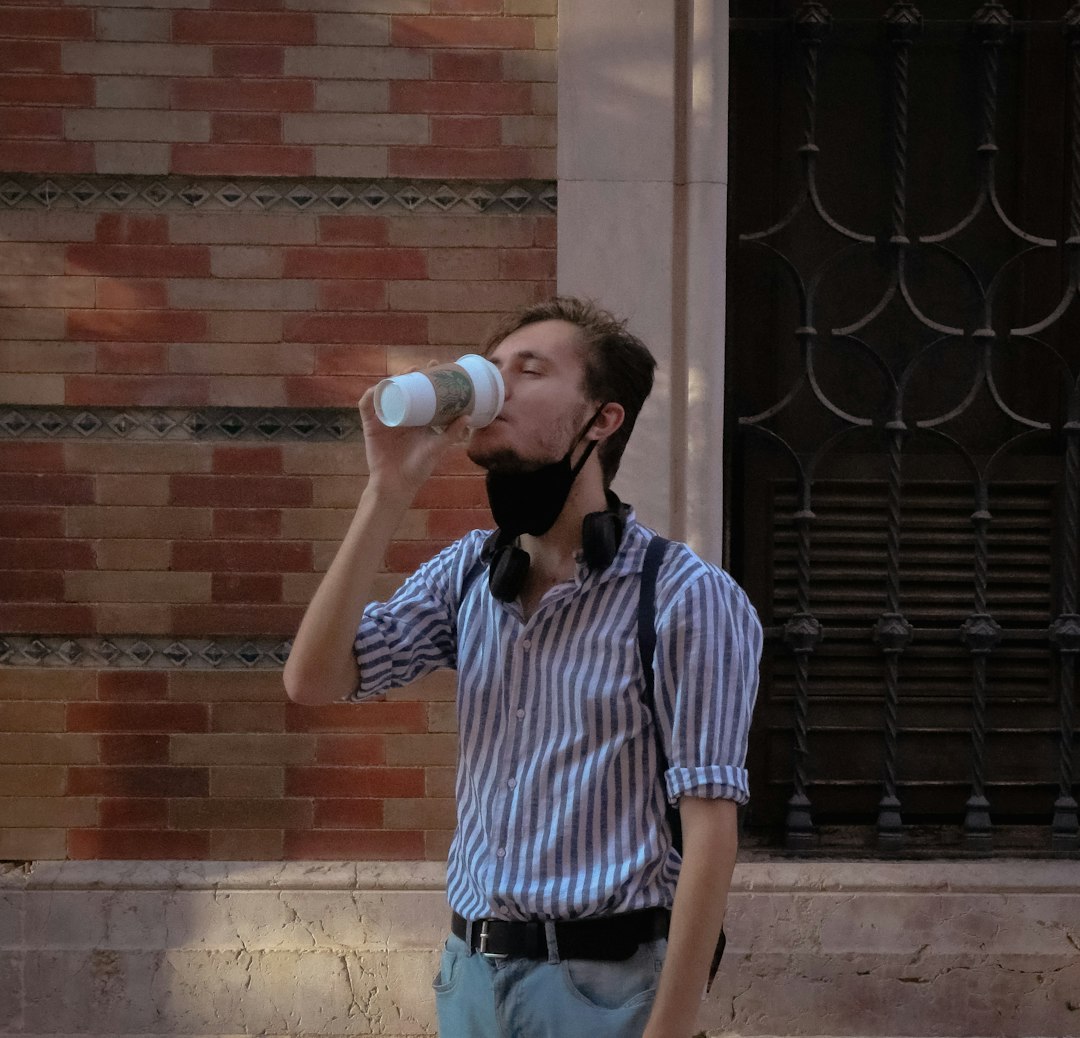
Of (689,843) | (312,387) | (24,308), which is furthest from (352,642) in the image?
(24,308)

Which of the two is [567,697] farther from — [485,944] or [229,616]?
[229,616]

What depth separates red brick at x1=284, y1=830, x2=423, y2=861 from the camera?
4.37 meters

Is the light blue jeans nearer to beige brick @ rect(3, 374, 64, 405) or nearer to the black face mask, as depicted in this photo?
the black face mask

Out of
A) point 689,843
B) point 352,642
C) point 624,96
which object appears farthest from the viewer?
point 624,96

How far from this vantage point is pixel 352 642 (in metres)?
2.34

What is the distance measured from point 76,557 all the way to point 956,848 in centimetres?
286

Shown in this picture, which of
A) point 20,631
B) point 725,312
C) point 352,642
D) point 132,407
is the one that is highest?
point 725,312

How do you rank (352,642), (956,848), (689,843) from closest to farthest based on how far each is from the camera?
(689,843), (352,642), (956,848)

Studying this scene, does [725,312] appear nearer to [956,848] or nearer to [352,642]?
[956,848]

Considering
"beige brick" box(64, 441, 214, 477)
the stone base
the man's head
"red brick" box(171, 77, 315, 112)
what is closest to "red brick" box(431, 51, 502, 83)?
"red brick" box(171, 77, 315, 112)

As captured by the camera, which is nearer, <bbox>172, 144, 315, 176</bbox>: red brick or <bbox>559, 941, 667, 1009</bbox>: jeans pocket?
<bbox>559, 941, 667, 1009</bbox>: jeans pocket

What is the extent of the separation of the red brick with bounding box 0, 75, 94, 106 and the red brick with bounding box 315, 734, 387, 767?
6.38ft

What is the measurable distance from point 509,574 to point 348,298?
220 cm

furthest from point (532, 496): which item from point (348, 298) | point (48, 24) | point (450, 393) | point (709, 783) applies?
point (48, 24)
